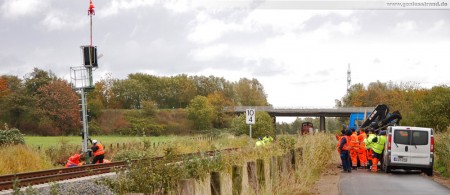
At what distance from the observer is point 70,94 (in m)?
84.2

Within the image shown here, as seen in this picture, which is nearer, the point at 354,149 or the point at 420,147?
the point at 420,147

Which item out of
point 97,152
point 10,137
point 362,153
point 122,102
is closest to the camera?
point 362,153

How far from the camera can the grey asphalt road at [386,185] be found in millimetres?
17469

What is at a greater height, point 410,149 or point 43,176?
point 410,149

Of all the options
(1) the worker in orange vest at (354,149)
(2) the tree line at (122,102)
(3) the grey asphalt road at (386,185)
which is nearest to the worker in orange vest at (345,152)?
(3) the grey asphalt road at (386,185)

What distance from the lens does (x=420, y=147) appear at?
974 inches

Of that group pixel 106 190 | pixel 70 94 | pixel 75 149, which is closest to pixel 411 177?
pixel 106 190

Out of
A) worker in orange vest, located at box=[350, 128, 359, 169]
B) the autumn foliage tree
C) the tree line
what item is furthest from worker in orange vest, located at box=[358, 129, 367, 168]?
the autumn foliage tree

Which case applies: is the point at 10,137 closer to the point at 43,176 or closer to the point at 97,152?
the point at 97,152

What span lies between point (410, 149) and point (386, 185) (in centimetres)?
590

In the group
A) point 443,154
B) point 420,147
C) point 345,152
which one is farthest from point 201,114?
point 420,147

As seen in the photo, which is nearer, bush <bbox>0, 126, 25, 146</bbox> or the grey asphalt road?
the grey asphalt road

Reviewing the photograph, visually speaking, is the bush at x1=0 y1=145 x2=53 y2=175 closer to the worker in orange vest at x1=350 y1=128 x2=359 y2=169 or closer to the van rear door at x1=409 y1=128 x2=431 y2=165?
the worker in orange vest at x1=350 y1=128 x2=359 y2=169

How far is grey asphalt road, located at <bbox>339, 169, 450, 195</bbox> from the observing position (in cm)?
1747
